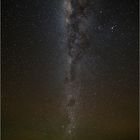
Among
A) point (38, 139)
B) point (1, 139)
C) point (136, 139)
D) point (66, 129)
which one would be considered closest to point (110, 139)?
point (136, 139)

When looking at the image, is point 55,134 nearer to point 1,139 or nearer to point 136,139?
point 1,139

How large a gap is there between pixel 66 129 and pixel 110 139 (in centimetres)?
63

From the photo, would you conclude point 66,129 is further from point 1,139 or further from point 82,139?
point 1,139

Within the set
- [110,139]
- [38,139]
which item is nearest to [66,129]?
[38,139]

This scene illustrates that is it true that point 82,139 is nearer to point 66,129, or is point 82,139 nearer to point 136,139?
point 66,129

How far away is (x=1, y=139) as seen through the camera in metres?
3.31

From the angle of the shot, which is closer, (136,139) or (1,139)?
(1,139)

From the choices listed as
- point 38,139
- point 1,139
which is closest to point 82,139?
point 38,139

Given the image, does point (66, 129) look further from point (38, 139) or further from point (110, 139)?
point (110, 139)

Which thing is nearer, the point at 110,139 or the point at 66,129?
the point at 66,129

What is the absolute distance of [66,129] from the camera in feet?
Result: 10.8

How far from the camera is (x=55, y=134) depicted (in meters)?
3.29

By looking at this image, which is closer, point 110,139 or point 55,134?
point 55,134

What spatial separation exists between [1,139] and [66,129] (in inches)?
29.6
